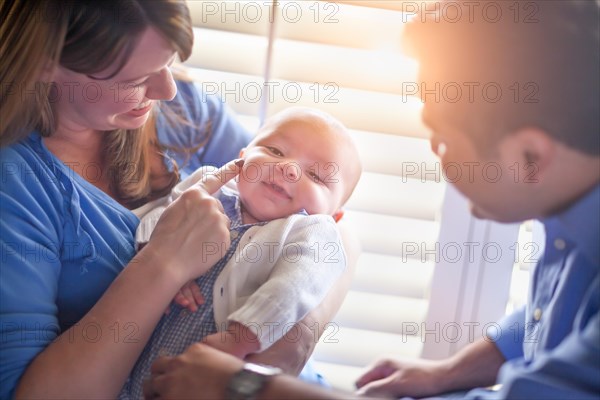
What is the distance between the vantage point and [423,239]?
3.94ft

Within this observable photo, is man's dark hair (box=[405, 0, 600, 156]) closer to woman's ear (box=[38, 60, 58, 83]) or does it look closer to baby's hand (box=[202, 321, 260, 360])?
baby's hand (box=[202, 321, 260, 360])

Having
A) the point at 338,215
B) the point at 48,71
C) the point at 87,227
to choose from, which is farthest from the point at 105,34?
the point at 338,215

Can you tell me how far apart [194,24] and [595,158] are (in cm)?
73

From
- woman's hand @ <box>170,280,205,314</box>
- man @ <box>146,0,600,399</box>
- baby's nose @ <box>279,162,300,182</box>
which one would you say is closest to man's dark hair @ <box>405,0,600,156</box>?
man @ <box>146,0,600,399</box>

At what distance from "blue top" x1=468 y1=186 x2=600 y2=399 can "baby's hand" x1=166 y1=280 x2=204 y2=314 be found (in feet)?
1.25

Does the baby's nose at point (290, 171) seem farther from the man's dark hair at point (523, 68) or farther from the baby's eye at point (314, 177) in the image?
the man's dark hair at point (523, 68)

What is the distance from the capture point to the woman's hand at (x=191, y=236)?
0.95 meters

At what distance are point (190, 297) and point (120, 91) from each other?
295mm

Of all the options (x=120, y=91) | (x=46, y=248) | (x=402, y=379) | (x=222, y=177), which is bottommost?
(x=402, y=379)

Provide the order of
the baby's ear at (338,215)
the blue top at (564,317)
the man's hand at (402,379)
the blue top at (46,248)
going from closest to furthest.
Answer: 1. the blue top at (564,317)
2. the blue top at (46,248)
3. the man's hand at (402,379)
4. the baby's ear at (338,215)

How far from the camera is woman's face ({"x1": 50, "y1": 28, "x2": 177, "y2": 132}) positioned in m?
0.91

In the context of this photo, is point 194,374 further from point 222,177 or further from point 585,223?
point 585,223

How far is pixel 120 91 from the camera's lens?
3.11 feet

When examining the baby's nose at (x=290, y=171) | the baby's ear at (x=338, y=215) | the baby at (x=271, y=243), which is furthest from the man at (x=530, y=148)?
the baby's ear at (x=338, y=215)
